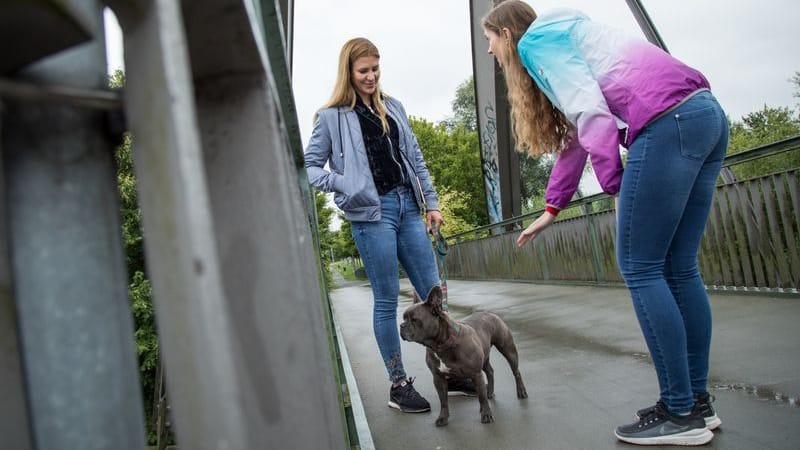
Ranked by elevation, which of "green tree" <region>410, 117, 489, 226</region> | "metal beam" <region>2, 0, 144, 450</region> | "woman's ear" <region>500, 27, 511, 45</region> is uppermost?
"green tree" <region>410, 117, 489, 226</region>

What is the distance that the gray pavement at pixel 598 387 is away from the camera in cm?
294

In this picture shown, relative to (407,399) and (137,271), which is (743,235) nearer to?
(407,399)

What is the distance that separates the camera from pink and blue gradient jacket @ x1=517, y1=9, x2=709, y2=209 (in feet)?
8.61

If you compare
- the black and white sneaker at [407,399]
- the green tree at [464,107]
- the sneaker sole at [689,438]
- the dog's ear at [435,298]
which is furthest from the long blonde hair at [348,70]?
the green tree at [464,107]

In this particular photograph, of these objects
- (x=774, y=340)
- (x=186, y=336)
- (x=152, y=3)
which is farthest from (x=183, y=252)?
(x=774, y=340)

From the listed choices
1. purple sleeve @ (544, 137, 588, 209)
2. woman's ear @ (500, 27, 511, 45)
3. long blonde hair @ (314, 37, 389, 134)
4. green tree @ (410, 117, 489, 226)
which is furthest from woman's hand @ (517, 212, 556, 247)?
green tree @ (410, 117, 489, 226)

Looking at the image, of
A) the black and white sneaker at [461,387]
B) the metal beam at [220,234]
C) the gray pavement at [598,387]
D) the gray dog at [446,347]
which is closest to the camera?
the metal beam at [220,234]

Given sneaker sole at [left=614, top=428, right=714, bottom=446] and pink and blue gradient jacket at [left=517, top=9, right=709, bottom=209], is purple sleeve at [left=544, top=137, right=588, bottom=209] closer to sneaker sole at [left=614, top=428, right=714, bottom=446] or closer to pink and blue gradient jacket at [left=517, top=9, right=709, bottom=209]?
pink and blue gradient jacket at [left=517, top=9, right=709, bottom=209]

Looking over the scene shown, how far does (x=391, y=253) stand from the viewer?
3889 mm

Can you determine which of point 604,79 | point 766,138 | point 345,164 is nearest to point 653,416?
point 604,79

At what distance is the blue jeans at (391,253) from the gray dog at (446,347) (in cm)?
14

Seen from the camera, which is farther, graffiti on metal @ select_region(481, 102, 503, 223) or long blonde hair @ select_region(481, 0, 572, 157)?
graffiti on metal @ select_region(481, 102, 503, 223)

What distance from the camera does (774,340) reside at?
4133mm

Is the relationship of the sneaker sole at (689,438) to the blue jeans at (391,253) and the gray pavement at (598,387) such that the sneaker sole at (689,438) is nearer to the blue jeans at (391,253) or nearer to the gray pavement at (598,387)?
Answer: the gray pavement at (598,387)
